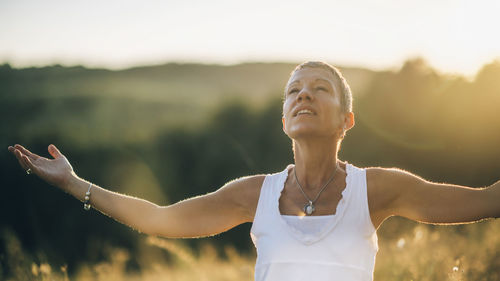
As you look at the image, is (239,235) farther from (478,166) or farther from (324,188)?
(324,188)

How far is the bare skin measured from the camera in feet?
8.84

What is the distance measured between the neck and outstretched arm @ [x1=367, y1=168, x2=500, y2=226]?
28 centimetres

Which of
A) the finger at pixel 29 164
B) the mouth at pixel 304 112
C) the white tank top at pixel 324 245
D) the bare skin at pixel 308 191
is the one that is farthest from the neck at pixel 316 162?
the finger at pixel 29 164

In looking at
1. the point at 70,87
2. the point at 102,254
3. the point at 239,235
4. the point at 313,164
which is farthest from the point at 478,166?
the point at 70,87

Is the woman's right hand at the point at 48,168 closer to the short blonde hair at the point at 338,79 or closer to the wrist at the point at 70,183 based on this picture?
the wrist at the point at 70,183

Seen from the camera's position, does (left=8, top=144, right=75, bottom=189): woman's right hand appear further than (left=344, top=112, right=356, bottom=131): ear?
Yes

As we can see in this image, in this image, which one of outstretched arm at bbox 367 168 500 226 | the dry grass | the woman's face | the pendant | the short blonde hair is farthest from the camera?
the dry grass

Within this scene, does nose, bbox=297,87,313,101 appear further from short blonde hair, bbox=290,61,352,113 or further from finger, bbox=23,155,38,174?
finger, bbox=23,155,38,174

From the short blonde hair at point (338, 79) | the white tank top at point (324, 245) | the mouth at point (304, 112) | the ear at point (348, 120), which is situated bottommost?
the white tank top at point (324, 245)

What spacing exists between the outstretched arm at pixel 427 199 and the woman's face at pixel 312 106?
0.36 meters

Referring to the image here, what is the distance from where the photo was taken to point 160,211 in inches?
130

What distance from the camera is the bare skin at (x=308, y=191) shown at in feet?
8.84

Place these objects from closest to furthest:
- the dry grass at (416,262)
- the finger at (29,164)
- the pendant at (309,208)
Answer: the pendant at (309,208)
the finger at (29,164)
the dry grass at (416,262)

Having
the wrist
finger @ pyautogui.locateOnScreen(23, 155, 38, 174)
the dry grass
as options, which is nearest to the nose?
the dry grass
